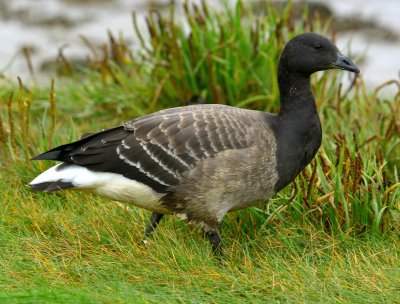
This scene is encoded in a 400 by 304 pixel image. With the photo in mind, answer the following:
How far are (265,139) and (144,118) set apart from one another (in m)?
0.83

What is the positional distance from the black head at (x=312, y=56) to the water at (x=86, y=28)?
5305 mm

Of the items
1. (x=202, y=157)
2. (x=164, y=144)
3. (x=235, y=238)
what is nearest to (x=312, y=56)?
(x=202, y=157)

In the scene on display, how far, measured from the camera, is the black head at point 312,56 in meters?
5.50

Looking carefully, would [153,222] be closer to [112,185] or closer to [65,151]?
[112,185]

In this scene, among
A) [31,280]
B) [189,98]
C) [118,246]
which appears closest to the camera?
[31,280]

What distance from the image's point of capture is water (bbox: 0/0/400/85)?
37.5 ft

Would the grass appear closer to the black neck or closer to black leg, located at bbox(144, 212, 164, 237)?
black leg, located at bbox(144, 212, 164, 237)

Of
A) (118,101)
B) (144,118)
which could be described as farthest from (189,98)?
(144,118)

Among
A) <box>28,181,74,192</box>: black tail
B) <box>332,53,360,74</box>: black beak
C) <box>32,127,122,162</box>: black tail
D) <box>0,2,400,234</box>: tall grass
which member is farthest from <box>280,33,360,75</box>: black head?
<box>28,181,74,192</box>: black tail

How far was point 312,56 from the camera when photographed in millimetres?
5504

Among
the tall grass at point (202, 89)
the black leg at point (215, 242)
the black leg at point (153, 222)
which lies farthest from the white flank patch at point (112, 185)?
the tall grass at point (202, 89)

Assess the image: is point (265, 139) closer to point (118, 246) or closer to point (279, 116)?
point (279, 116)

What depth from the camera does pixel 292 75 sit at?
5551 millimetres

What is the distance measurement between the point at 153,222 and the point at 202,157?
0.66m
